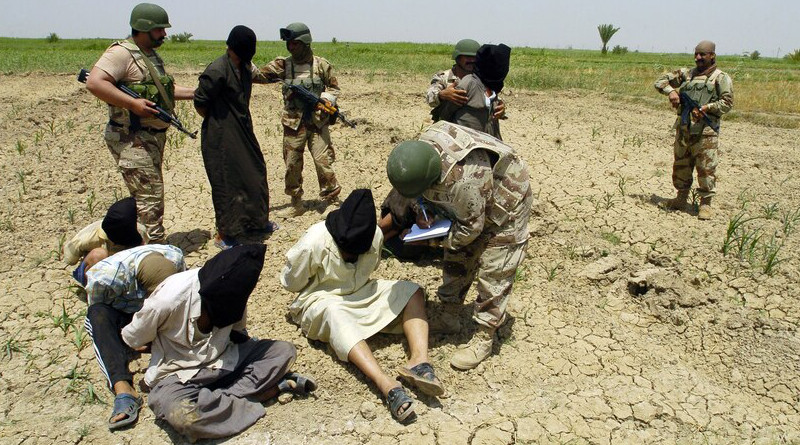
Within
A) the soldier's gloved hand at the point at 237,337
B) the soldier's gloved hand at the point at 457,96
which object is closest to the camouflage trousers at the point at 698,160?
the soldier's gloved hand at the point at 457,96

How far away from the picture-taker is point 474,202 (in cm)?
292

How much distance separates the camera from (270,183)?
613cm

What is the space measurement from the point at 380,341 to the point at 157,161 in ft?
7.13

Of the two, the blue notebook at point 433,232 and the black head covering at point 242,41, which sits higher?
the black head covering at point 242,41

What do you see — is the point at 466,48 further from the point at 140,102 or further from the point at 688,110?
the point at 140,102

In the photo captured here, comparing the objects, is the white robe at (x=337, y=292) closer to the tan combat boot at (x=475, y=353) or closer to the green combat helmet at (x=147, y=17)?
the tan combat boot at (x=475, y=353)

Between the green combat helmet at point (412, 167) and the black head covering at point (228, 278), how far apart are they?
75 centimetres

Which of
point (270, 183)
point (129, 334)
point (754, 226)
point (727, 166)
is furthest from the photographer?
point (727, 166)

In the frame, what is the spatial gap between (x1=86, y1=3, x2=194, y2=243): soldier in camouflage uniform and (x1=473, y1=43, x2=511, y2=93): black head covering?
223 centimetres

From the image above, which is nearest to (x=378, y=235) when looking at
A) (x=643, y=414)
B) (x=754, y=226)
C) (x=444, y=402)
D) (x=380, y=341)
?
(x=380, y=341)

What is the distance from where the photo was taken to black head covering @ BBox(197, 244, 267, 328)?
8.59ft

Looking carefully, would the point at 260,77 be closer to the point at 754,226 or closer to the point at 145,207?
the point at 145,207

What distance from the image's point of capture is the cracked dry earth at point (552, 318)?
294 centimetres

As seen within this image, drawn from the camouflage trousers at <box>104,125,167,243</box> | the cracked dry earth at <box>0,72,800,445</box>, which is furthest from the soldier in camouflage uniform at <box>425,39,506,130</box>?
the camouflage trousers at <box>104,125,167,243</box>
